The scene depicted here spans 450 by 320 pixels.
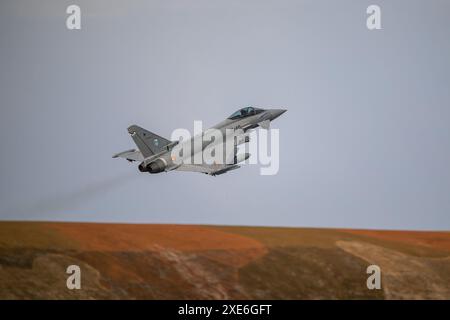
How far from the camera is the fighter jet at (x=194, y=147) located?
2650cm

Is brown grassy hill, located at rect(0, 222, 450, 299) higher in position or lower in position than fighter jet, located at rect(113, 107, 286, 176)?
lower

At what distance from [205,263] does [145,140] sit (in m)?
6.78

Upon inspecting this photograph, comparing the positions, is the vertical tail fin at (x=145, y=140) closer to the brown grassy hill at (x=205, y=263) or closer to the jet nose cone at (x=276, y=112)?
the brown grassy hill at (x=205, y=263)

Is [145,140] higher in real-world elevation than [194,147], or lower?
higher

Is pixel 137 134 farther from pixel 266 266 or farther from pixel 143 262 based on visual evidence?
pixel 266 266

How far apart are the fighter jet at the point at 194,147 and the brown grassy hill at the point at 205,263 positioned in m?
4.04

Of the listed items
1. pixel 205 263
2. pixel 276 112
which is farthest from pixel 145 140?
pixel 276 112

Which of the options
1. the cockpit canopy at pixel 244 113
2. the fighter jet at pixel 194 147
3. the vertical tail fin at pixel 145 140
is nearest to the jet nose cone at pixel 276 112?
the fighter jet at pixel 194 147

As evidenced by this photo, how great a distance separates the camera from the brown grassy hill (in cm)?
2788

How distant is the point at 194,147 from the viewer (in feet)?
92.4

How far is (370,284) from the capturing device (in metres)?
28.0

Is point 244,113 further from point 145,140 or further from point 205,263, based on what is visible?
point 205,263

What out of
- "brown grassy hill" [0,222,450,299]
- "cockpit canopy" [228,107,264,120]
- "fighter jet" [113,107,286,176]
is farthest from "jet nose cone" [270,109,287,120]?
"brown grassy hill" [0,222,450,299]

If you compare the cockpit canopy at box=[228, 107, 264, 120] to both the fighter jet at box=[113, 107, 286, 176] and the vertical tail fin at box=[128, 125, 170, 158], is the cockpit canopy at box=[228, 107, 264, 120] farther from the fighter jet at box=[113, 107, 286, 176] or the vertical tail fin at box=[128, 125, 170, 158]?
the vertical tail fin at box=[128, 125, 170, 158]
